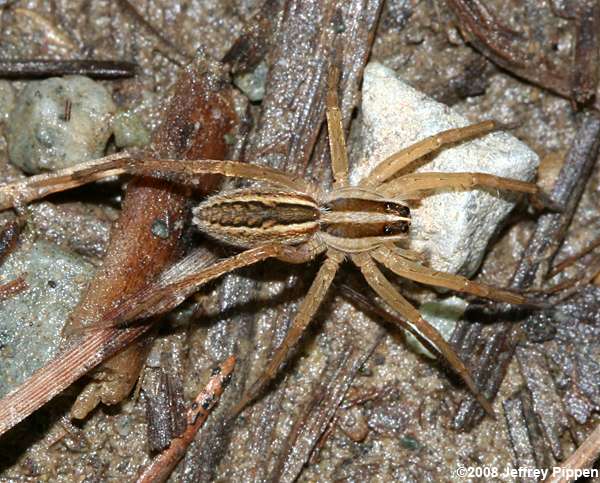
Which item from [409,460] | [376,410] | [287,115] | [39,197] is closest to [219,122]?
[287,115]

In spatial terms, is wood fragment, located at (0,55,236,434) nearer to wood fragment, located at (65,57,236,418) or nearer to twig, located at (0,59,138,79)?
wood fragment, located at (65,57,236,418)

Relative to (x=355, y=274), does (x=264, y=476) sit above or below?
below

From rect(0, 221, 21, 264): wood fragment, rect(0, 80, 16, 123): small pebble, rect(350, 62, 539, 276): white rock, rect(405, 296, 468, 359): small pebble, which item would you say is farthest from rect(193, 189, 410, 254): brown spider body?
rect(0, 80, 16, 123): small pebble

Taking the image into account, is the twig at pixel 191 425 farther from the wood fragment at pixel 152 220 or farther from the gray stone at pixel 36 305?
the gray stone at pixel 36 305

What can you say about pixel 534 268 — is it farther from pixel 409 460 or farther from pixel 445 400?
pixel 409 460

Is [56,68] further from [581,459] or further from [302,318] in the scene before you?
[581,459]

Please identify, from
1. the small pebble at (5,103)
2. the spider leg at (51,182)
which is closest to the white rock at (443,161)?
the spider leg at (51,182)
